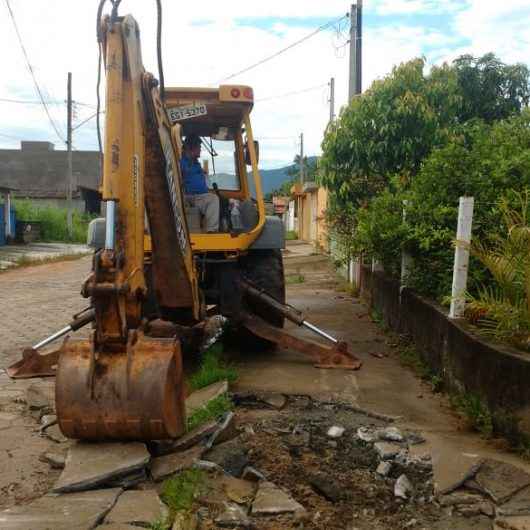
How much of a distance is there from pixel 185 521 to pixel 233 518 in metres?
0.23

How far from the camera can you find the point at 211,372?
5.58m

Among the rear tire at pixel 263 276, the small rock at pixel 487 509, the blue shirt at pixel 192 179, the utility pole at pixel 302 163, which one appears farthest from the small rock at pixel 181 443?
the utility pole at pixel 302 163

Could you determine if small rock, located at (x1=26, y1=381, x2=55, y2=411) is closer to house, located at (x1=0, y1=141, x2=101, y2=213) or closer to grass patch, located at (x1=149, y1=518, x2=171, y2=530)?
grass patch, located at (x1=149, y1=518, x2=171, y2=530)

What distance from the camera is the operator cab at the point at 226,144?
6.31 metres

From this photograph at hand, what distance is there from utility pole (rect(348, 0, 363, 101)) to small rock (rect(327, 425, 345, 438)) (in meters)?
9.91

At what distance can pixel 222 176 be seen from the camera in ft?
24.2

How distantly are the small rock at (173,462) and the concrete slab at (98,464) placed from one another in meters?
0.09

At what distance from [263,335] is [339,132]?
A: 4.55 meters

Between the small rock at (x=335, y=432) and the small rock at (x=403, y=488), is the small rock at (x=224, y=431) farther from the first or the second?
the small rock at (x=403, y=488)

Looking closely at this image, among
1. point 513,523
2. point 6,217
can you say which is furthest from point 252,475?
point 6,217

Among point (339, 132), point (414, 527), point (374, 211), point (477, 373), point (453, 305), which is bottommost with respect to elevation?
point (414, 527)

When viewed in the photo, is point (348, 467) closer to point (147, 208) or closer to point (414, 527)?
point (414, 527)

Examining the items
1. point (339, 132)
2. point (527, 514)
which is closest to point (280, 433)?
point (527, 514)

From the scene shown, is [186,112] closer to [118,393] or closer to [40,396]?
[40,396]
